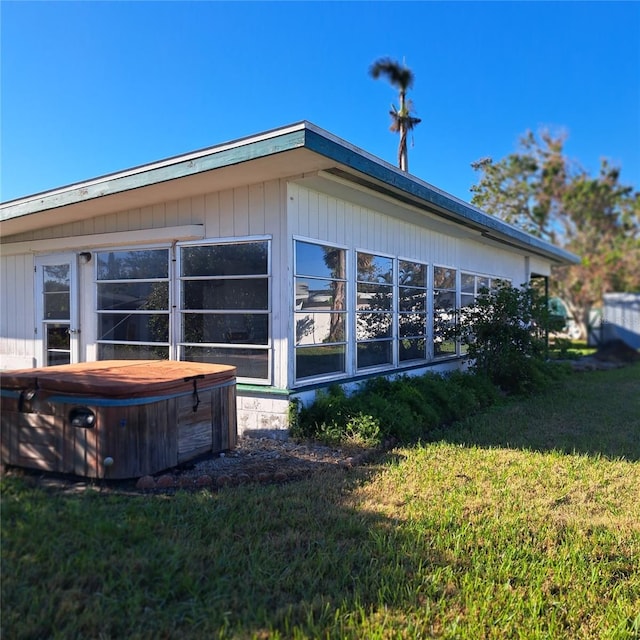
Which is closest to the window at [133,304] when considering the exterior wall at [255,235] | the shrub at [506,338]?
the exterior wall at [255,235]

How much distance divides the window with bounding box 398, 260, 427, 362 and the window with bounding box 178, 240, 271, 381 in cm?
302

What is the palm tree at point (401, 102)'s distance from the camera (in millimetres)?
22188

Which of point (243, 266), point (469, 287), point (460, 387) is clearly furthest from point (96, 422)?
point (469, 287)

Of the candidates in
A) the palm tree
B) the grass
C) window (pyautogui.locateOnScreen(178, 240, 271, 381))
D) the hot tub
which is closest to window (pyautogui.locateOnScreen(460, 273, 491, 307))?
window (pyautogui.locateOnScreen(178, 240, 271, 381))

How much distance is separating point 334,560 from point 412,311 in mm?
6351

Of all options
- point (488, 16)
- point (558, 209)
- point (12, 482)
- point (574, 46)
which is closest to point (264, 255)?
point (12, 482)

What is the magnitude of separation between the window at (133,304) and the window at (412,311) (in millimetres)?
3742

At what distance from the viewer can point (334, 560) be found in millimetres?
3127

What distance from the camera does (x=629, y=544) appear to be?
3572mm

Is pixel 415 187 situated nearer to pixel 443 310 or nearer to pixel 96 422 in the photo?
pixel 443 310

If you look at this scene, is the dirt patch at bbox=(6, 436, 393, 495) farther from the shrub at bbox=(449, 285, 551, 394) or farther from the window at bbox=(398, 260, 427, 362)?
the shrub at bbox=(449, 285, 551, 394)

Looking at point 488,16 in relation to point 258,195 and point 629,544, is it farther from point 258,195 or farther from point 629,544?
point 629,544

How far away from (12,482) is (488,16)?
12369mm

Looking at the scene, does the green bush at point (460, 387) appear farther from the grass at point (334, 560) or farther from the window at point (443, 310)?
the grass at point (334, 560)
